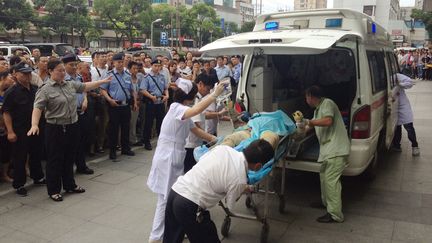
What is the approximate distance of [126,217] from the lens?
14.7ft

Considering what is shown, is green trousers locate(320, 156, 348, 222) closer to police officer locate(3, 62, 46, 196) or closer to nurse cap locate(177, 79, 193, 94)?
nurse cap locate(177, 79, 193, 94)

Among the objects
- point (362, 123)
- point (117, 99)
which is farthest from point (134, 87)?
point (362, 123)

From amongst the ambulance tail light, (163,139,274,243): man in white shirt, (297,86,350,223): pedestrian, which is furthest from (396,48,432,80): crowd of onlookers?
(163,139,274,243): man in white shirt

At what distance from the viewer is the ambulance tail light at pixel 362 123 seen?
14.8ft

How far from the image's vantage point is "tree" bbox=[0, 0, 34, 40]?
3106cm

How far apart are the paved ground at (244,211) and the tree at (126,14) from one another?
38.0m

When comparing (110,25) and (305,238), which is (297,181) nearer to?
(305,238)

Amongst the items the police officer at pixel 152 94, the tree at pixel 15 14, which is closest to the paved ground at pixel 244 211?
the police officer at pixel 152 94

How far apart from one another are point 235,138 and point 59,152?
2.37 meters

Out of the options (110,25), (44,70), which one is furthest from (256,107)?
(110,25)

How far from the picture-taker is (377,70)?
5.39 metres

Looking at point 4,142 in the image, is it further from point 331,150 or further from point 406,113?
point 406,113

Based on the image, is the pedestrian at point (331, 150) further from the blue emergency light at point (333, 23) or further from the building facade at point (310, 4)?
the building facade at point (310, 4)

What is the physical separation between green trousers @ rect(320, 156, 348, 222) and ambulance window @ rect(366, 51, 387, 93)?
112 centimetres
